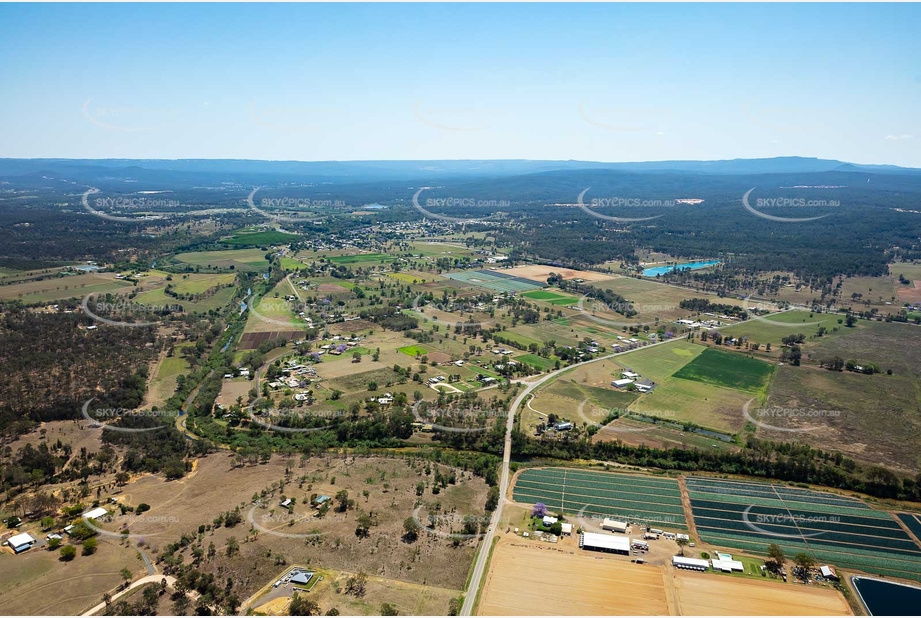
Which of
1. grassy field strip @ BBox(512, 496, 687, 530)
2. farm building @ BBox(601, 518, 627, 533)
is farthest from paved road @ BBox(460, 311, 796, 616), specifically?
farm building @ BBox(601, 518, 627, 533)

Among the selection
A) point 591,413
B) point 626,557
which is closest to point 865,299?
point 591,413

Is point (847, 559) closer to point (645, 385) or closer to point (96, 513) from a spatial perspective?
point (645, 385)

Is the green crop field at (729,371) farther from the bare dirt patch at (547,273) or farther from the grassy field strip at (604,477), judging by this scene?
the bare dirt patch at (547,273)

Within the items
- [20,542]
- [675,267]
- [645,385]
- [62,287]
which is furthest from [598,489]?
[62,287]

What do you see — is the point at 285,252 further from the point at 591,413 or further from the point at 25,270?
the point at 591,413

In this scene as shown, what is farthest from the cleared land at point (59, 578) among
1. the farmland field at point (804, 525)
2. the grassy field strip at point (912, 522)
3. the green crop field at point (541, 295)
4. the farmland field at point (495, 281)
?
the farmland field at point (495, 281)

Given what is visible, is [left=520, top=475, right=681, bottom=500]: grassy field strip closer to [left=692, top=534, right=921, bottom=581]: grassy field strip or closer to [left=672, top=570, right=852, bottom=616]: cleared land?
[left=692, top=534, right=921, bottom=581]: grassy field strip
